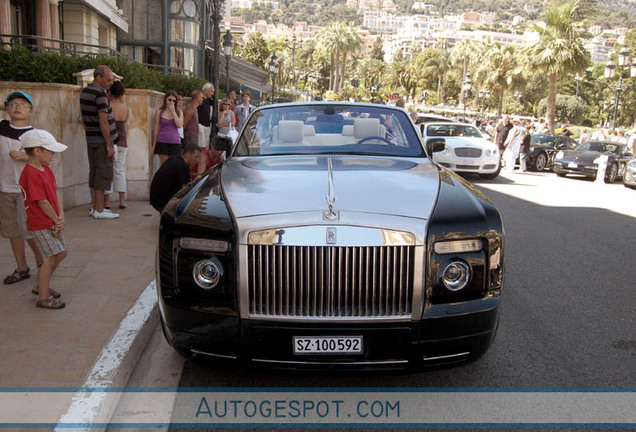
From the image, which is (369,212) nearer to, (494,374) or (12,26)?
(494,374)

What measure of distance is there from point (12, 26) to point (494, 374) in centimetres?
1982

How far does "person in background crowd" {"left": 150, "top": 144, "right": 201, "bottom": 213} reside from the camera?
685 cm

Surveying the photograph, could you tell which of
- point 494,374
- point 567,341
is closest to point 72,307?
point 494,374

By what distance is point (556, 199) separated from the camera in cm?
1355

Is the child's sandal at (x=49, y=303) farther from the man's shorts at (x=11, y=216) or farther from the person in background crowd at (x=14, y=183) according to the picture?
A: the man's shorts at (x=11, y=216)

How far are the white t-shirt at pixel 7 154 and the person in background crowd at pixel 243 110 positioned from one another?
31.1 ft

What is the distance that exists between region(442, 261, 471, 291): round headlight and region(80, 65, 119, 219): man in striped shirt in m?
5.80

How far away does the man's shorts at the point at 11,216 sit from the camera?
211 inches

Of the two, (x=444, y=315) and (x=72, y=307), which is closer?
(x=444, y=315)

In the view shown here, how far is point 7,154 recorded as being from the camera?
5289mm

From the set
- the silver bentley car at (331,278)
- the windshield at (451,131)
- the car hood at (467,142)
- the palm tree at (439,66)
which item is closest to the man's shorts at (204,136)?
the car hood at (467,142)

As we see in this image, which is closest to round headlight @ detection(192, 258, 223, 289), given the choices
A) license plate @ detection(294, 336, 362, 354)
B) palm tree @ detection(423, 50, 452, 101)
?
license plate @ detection(294, 336, 362, 354)

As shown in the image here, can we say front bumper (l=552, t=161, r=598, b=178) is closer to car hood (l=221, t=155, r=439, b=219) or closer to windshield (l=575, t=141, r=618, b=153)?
windshield (l=575, t=141, r=618, b=153)

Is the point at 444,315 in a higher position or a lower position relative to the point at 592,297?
higher
